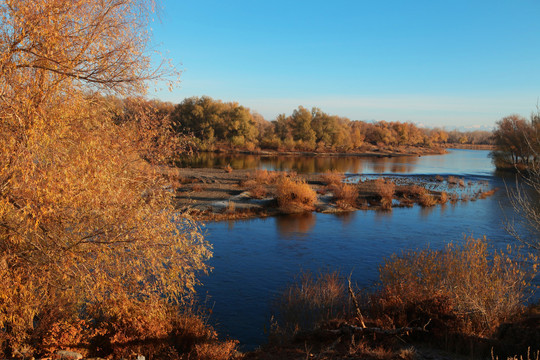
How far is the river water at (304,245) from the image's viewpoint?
1169cm

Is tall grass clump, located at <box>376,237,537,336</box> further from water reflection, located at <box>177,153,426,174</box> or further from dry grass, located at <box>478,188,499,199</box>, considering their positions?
water reflection, located at <box>177,153,426,174</box>

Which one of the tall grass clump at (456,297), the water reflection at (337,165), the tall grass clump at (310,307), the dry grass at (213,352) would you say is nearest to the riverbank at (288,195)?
the water reflection at (337,165)

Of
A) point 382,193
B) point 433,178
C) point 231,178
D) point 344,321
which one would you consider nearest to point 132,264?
point 344,321

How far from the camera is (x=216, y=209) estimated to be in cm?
2434

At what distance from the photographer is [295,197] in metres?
26.1

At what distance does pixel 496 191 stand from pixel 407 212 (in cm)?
1391

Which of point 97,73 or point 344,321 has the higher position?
point 97,73

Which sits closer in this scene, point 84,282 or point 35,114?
point 35,114

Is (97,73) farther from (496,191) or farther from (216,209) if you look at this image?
(496,191)

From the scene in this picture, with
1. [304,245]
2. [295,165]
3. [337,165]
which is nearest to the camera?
[304,245]

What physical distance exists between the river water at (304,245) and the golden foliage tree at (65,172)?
11.3 ft

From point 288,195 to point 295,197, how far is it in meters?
0.52

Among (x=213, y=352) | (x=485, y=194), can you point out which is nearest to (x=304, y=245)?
(x=213, y=352)

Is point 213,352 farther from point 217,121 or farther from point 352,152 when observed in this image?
point 352,152
